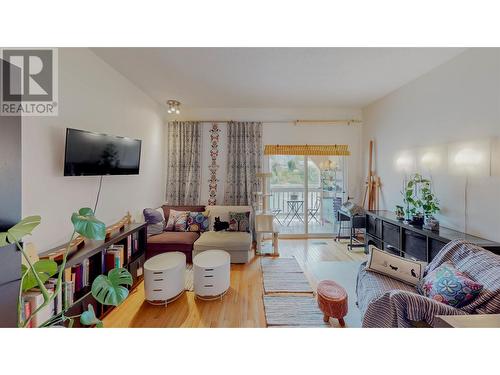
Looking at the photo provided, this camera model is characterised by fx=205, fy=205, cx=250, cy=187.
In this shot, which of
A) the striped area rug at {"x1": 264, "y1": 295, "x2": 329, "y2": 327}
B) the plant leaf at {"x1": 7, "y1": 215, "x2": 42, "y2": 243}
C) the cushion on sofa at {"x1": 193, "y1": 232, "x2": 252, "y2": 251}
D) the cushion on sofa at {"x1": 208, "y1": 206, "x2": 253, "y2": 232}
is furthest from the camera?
the cushion on sofa at {"x1": 208, "y1": 206, "x2": 253, "y2": 232}

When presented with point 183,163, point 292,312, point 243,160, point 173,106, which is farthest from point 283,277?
point 173,106

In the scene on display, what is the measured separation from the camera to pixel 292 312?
207cm

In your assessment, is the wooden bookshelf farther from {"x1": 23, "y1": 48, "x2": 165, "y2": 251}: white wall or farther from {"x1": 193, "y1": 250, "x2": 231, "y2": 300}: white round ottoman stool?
{"x1": 193, "y1": 250, "x2": 231, "y2": 300}: white round ottoman stool

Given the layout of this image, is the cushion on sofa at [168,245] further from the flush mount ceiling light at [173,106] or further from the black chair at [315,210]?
the black chair at [315,210]

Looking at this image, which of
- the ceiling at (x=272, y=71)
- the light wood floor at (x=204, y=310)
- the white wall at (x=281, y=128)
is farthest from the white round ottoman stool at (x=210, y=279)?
the ceiling at (x=272, y=71)

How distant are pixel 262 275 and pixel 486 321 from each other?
7.37 ft

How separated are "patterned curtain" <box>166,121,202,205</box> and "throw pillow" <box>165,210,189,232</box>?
0.59m

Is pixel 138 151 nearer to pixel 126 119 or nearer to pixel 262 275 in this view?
pixel 126 119

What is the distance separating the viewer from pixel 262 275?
2.89 metres

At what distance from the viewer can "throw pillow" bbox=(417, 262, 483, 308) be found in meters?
1.33

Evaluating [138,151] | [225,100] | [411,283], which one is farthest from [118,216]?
[411,283]

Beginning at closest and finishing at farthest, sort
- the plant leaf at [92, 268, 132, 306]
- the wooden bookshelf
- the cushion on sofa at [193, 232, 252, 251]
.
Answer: the plant leaf at [92, 268, 132, 306] < the wooden bookshelf < the cushion on sofa at [193, 232, 252, 251]

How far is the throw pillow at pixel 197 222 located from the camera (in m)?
3.62

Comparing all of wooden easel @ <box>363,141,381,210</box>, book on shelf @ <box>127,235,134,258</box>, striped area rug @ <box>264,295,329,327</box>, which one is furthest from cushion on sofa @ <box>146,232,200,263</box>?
wooden easel @ <box>363,141,381,210</box>
